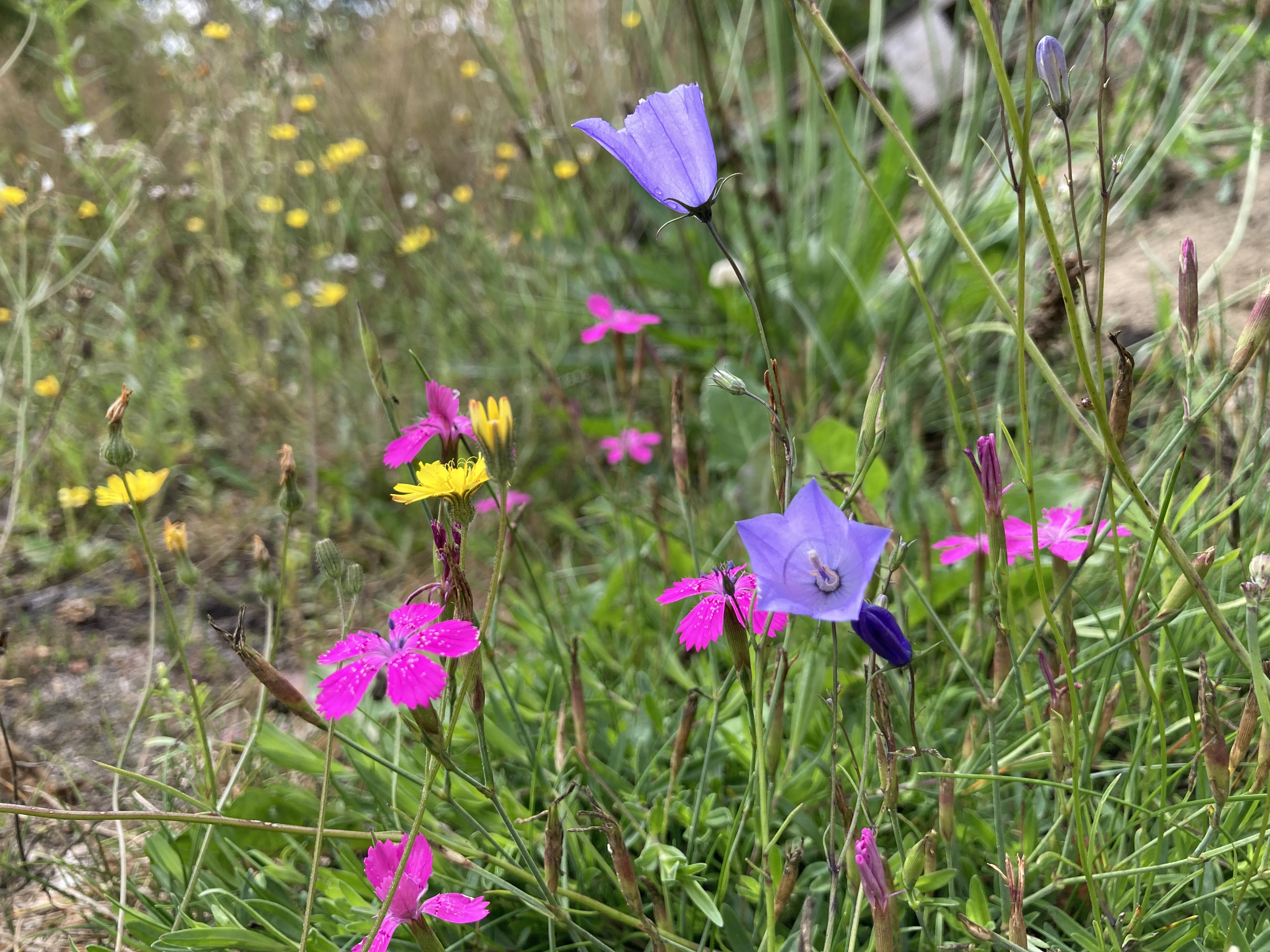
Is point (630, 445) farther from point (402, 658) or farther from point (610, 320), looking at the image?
point (402, 658)

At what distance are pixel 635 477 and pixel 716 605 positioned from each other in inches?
56.6

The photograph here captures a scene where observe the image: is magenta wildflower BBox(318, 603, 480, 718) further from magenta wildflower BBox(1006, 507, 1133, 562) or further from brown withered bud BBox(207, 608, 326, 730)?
magenta wildflower BBox(1006, 507, 1133, 562)

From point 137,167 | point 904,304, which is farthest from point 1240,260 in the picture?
point 137,167

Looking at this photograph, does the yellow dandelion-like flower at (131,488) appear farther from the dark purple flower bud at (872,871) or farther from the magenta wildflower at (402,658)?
the dark purple flower bud at (872,871)

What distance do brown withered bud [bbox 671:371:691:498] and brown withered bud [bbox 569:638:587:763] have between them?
0.72 ft

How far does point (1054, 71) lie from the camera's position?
68 centimetres

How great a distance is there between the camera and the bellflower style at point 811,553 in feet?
1.93

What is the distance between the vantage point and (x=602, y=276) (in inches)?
94.0

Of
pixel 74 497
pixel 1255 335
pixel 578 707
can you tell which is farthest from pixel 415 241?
pixel 1255 335

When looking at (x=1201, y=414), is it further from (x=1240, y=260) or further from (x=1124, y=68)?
(x=1124, y=68)

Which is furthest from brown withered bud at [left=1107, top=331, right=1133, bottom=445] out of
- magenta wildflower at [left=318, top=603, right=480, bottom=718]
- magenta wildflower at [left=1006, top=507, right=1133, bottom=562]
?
magenta wildflower at [left=318, top=603, right=480, bottom=718]

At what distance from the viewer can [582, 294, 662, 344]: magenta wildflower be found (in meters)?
1.47

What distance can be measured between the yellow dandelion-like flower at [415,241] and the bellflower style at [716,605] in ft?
6.06

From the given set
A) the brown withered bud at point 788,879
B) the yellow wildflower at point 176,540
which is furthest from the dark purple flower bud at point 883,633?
the yellow wildflower at point 176,540
